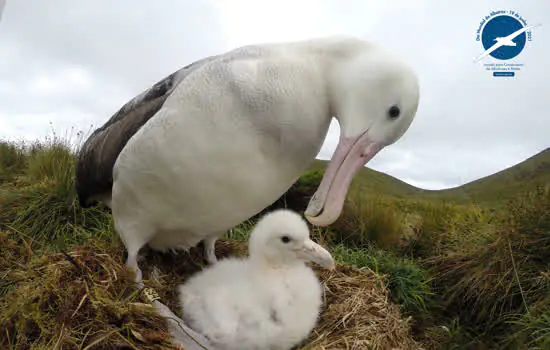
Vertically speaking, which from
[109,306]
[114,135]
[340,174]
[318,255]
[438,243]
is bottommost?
[438,243]

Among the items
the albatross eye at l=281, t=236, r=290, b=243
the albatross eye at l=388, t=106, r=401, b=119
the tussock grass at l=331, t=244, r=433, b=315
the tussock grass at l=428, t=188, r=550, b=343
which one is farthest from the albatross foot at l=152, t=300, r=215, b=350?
the tussock grass at l=428, t=188, r=550, b=343

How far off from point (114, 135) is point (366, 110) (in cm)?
150

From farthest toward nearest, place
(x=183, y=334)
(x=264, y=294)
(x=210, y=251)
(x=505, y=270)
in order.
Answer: (x=505, y=270) < (x=210, y=251) < (x=264, y=294) < (x=183, y=334)

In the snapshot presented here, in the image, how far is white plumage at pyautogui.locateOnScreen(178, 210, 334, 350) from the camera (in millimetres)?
2635

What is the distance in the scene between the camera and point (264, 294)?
275 cm

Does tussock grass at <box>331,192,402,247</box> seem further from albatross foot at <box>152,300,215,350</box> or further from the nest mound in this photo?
albatross foot at <box>152,300,215,350</box>

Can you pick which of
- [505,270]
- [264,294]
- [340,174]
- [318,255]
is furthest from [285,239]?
[505,270]

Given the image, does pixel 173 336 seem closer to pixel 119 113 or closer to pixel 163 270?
pixel 163 270

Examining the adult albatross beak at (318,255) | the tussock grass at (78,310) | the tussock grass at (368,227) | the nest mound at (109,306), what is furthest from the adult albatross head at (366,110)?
the tussock grass at (368,227)

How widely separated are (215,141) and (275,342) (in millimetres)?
1074

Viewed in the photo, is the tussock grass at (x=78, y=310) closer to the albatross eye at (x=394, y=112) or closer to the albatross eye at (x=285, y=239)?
the albatross eye at (x=285, y=239)

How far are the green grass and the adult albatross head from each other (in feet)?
5.07

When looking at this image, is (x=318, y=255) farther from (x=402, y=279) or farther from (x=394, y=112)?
(x=402, y=279)

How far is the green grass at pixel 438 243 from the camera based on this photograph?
4031 mm
